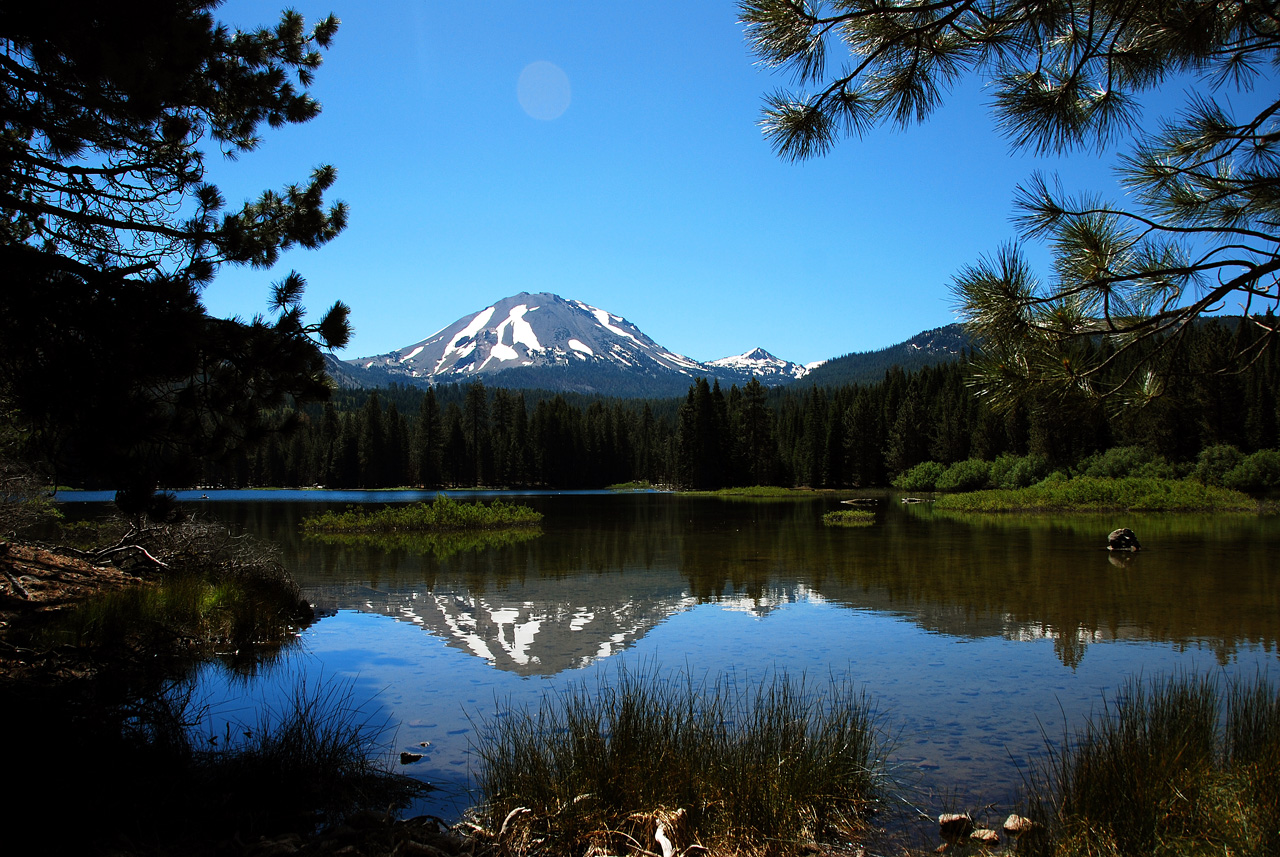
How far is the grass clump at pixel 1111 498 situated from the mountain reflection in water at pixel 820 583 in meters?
8.86

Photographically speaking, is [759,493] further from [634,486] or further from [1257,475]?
[1257,475]

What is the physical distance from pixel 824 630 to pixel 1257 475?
43691 millimetres

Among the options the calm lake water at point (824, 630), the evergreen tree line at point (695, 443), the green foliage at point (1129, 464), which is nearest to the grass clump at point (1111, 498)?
the green foliage at point (1129, 464)

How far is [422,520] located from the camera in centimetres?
2964

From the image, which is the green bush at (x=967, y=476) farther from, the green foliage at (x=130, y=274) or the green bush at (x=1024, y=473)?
the green foliage at (x=130, y=274)

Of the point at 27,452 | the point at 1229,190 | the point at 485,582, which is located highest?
the point at 1229,190

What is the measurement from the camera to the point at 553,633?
11.0 metres

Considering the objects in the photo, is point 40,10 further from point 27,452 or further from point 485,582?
point 485,582

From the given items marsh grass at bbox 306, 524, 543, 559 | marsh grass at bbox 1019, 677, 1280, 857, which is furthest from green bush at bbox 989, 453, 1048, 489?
marsh grass at bbox 1019, 677, 1280, 857

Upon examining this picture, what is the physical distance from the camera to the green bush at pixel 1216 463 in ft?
137

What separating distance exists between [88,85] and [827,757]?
765 cm

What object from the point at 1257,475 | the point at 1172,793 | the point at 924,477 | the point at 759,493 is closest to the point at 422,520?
the point at 1172,793

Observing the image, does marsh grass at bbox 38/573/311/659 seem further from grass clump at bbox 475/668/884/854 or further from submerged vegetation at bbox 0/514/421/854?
grass clump at bbox 475/668/884/854

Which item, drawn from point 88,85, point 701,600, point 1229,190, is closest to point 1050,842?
point 1229,190
